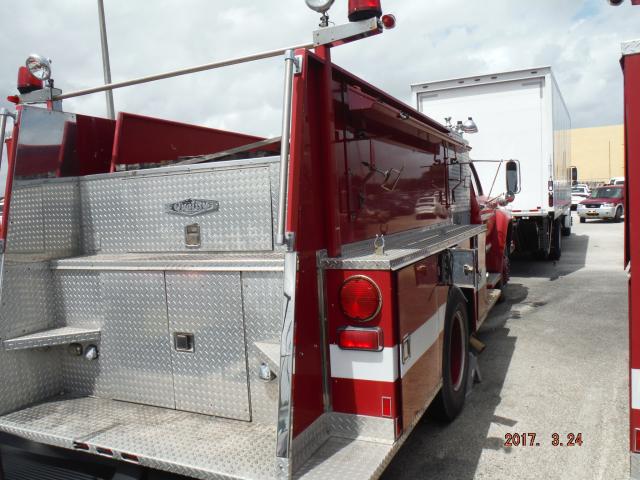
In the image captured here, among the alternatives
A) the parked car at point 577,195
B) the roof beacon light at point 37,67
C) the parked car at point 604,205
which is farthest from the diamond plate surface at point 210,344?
the parked car at point 577,195

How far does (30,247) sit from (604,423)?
13.9ft

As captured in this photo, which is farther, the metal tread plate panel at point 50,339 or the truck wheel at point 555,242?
the truck wheel at point 555,242

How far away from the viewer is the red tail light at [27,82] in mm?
3818

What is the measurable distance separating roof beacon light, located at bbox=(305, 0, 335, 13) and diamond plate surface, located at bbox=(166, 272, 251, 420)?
1463mm

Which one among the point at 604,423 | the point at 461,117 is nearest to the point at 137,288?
the point at 604,423

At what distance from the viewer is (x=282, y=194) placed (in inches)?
94.4

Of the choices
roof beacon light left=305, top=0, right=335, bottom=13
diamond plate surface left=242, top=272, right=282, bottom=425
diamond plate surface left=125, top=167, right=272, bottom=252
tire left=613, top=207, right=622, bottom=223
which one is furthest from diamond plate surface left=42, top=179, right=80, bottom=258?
tire left=613, top=207, right=622, bottom=223

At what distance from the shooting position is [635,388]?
243cm

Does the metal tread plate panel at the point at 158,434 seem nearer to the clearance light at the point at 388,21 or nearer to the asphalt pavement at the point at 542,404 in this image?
the asphalt pavement at the point at 542,404

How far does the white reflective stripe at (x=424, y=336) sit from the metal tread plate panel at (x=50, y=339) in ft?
6.30

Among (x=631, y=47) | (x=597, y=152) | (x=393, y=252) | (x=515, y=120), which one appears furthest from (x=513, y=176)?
(x=597, y=152)

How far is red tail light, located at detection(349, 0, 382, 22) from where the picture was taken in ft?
8.87

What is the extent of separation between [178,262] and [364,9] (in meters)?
1.69

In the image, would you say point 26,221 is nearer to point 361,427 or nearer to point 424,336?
point 361,427
